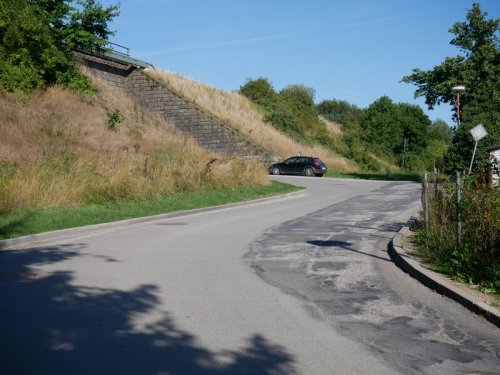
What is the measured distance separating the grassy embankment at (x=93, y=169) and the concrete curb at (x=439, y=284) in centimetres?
780

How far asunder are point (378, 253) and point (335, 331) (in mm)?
5041

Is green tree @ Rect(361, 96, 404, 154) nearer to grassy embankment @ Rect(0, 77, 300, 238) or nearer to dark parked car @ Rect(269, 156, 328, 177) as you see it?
dark parked car @ Rect(269, 156, 328, 177)

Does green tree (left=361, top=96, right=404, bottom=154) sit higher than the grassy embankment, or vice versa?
green tree (left=361, top=96, right=404, bottom=154)

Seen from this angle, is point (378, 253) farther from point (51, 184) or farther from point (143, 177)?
point (143, 177)

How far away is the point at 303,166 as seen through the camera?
4100 centimetres

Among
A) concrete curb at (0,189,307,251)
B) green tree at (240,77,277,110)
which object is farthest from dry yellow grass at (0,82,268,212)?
green tree at (240,77,277,110)

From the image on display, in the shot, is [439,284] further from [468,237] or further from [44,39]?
[44,39]

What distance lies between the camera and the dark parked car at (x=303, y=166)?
40719 millimetres

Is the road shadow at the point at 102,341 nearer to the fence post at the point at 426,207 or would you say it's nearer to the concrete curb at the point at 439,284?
the concrete curb at the point at 439,284

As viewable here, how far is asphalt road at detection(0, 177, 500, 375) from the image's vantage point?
4.59 meters

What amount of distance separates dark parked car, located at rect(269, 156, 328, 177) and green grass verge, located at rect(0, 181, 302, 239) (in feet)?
54.4

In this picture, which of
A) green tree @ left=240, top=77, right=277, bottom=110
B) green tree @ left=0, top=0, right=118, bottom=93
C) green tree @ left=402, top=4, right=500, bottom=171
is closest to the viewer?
green tree @ left=0, top=0, right=118, bottom=93

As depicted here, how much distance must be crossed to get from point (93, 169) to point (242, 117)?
3074 centimetres

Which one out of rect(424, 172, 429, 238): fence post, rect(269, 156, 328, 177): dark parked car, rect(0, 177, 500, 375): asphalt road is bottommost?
rect(0, 177, 500, 375): asphalt road
